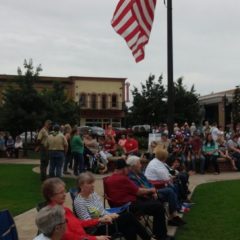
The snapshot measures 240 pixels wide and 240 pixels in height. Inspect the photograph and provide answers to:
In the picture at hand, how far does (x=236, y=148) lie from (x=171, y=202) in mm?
11568

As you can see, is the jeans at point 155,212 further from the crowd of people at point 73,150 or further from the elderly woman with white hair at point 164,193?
the crowd of people at point 73,150

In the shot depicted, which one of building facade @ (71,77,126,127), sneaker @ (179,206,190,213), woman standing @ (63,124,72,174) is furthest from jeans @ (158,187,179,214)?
building facade @ (71,77,126,127)

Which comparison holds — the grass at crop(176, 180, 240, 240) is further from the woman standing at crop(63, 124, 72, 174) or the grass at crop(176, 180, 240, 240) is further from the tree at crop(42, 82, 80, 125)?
the tree at crop(42, 82, 80, 125)

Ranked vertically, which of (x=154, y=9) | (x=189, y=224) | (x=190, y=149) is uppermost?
(x=154, y=9)

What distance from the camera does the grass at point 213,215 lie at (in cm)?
834

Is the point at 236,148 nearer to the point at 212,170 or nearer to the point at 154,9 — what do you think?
the point at 212,170

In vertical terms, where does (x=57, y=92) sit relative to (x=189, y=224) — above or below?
above

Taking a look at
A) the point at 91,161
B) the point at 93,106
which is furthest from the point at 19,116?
the point at 93,106

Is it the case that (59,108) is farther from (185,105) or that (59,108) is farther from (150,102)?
(185,105)

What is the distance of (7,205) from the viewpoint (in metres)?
11.0

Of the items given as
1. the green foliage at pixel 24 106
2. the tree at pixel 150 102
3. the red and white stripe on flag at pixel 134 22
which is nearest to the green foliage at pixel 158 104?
the tree at pixel 150 102

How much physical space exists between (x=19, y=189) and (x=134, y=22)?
5.31 meters

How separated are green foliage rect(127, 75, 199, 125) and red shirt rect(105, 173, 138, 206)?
37987 millimetres

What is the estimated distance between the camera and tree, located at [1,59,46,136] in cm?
3111
